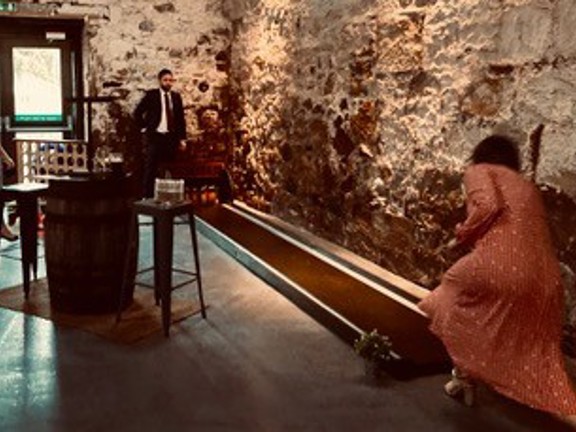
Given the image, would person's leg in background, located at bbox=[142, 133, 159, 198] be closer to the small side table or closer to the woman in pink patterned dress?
the small side table

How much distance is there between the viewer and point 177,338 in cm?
388

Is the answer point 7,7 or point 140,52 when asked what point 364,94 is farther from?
point 7,7

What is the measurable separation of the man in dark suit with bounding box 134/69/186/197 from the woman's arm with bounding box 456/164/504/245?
5374 mm

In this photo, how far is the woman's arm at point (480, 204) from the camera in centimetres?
283

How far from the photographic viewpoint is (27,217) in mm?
4742

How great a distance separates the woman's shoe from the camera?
306 cm

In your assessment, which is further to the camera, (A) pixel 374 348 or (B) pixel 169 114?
(B) pixel 169 114

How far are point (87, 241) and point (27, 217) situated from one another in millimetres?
873

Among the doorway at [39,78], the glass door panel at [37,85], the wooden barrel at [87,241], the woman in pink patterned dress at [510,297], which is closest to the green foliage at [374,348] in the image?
the woman in pink patterned dress at [510,297]

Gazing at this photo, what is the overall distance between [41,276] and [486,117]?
10.4ft

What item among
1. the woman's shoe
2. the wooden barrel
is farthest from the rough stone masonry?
the wooden barrel

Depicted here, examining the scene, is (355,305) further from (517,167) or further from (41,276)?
(41,276)

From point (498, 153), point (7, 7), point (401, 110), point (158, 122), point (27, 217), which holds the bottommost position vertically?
point (27, 217)

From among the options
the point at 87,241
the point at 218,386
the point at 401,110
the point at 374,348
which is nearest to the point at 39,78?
the point at 87,241
